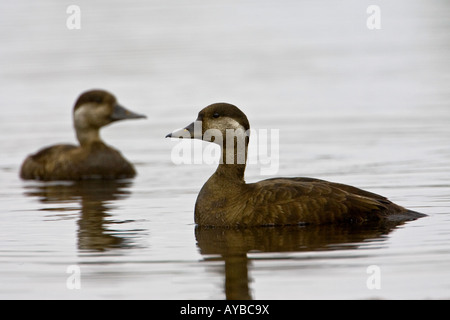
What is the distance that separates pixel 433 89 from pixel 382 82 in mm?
1104

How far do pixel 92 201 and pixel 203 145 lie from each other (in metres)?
3.58

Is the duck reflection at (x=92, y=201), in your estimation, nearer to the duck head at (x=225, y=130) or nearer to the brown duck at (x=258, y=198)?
the brown duck at (x=258, y=198)

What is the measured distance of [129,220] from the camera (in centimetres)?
980

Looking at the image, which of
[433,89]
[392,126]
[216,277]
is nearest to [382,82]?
[433,89]

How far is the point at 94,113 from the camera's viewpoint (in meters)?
14.0

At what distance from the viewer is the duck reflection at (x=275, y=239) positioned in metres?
8.00

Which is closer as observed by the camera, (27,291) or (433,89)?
(27,291)

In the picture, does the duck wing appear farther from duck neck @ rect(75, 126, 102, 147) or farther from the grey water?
duck neck @ rect(75, 126, 102, 147)

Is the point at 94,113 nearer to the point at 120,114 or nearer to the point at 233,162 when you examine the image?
the point at 120,114

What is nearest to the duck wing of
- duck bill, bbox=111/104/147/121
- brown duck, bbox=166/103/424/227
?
brown duck, bbox=166/103/424/227

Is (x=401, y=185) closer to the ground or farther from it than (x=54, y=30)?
closer to the ground
